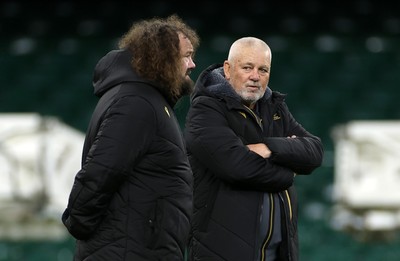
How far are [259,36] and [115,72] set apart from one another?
3.39 meters

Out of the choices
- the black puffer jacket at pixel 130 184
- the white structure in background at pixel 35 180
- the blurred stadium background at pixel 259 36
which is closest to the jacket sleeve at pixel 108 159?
the black puffer jacket at pixel 130 184

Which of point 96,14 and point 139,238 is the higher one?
point 96,14

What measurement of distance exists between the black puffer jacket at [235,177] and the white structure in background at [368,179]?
8.22 ft

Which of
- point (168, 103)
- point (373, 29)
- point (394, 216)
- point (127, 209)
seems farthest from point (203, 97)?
point (373, 29)

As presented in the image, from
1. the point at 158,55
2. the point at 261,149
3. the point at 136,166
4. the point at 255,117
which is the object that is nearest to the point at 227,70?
the point at 255,117

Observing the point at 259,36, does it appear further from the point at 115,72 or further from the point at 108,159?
the point at 108,159

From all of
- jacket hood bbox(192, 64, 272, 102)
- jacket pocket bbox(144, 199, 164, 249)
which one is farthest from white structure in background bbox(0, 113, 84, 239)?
jacket pocket bbox(144, 199, 164, 249)

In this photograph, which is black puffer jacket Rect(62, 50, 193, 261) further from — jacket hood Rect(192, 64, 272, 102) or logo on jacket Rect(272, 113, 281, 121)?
logo on jacket Rect(272, 113, 281, 121)

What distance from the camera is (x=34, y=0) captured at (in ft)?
21.9

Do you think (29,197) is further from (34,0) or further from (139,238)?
(139,238)

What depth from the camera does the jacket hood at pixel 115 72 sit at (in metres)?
3.17

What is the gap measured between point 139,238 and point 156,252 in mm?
60

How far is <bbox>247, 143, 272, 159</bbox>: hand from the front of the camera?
3.52 m

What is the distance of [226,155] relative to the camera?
349 centimetres
